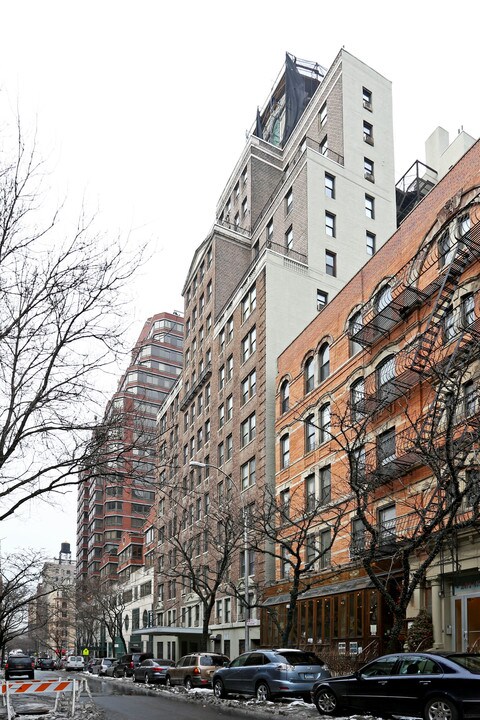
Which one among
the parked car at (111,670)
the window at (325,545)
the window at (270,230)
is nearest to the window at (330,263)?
the window at (270,230)

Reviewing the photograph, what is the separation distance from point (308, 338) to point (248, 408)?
31.2ft

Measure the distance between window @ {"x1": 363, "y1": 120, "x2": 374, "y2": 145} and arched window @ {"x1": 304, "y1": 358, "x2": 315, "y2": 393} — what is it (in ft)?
69.0

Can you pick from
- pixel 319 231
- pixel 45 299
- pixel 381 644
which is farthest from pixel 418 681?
pixel 319 231

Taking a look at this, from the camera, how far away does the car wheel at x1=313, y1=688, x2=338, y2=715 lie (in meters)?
16.9

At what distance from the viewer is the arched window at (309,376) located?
36.9 metres

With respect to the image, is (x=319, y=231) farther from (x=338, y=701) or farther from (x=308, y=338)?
(x=338, y=701)

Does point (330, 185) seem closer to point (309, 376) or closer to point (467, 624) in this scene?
point (309, 376)

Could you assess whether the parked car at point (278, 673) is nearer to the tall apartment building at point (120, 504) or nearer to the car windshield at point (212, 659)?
the car windshield at point (212, 659)

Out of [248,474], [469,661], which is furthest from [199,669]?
[469,661]

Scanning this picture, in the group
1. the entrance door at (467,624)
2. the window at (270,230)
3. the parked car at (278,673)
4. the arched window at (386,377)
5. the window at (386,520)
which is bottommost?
the parked car at (278,673)

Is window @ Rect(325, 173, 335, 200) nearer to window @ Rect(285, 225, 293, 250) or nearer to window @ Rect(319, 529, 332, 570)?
window @ Rect(285, 225, 293, 250)

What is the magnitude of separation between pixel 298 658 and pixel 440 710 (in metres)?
7.76

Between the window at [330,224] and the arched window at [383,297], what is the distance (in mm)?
18203

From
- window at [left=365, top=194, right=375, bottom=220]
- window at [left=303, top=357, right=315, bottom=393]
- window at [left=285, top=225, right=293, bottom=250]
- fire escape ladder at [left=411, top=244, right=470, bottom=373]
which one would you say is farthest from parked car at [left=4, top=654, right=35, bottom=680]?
fire escape ladder at [left=411, top=244, right=470, bottom=373]
